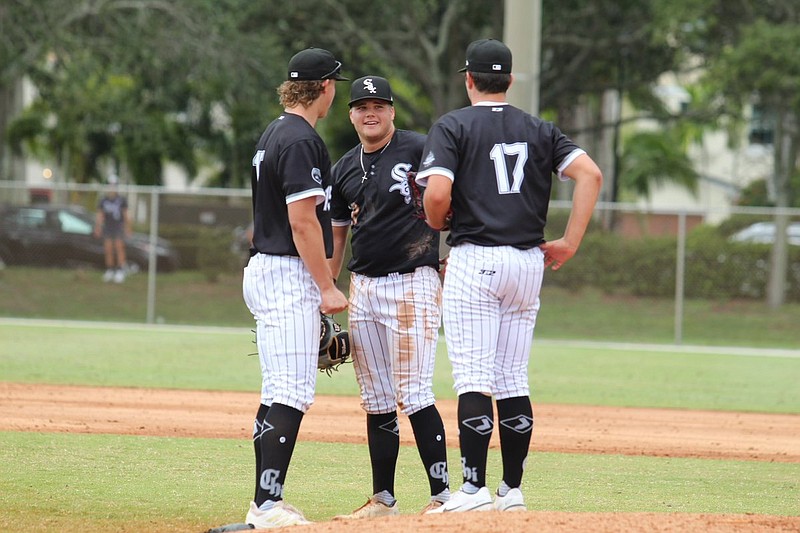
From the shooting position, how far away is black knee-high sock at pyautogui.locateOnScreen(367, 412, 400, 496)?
596 centimetres

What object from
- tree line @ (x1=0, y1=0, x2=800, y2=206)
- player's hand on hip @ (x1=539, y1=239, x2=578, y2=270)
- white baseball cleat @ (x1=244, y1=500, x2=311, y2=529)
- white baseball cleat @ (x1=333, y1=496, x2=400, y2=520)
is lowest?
white baseball cleat @ (x1=333, y1=496, x2=400, y2=520)

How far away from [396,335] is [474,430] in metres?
0.65

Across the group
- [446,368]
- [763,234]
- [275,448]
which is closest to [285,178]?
[275,448]

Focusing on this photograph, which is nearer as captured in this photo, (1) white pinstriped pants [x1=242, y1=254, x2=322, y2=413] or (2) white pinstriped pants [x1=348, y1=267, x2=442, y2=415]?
(1) white pinstriped pants [x1=242, y1=254, x2=322, y2=413]

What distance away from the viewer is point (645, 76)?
95.1ft

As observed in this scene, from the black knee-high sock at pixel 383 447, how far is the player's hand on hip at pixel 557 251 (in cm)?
112

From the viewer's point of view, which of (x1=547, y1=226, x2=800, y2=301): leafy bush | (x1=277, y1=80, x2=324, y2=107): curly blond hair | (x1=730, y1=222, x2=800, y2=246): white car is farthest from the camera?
(x1=547, y1=226, x2=800, y2=301): leafy bush

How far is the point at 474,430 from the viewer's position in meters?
5.51

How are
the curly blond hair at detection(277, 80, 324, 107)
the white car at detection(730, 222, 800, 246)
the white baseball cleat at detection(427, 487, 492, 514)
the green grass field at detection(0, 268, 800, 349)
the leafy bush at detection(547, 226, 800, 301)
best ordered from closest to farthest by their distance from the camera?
the white baseball cleat at detection(427, 487, 492, 514) → the curly blond hair at detection(277, 80, 324, 107) → the white car at detection(730, 222, 800, 246) → the green grass field at detection(0, 268, 800, 349) → the leafy bush at detection(547, 226, 800, 301)

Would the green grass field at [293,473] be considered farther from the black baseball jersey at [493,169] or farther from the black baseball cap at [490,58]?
the black baseball cap at [490,58]

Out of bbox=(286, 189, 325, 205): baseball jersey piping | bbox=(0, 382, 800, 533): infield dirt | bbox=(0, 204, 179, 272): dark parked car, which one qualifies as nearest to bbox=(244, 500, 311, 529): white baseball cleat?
bbox=(286, 189, 325, 205): baseball jersey piping

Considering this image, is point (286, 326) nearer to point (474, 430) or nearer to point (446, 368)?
point (474, 430)

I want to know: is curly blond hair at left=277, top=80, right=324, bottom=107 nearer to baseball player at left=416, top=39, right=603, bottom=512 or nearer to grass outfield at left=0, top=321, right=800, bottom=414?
baseball player at left=416, top=39, right=603, bottom=512

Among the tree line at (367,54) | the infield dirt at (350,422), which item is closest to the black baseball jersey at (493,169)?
the infield dirt at (350,422)
